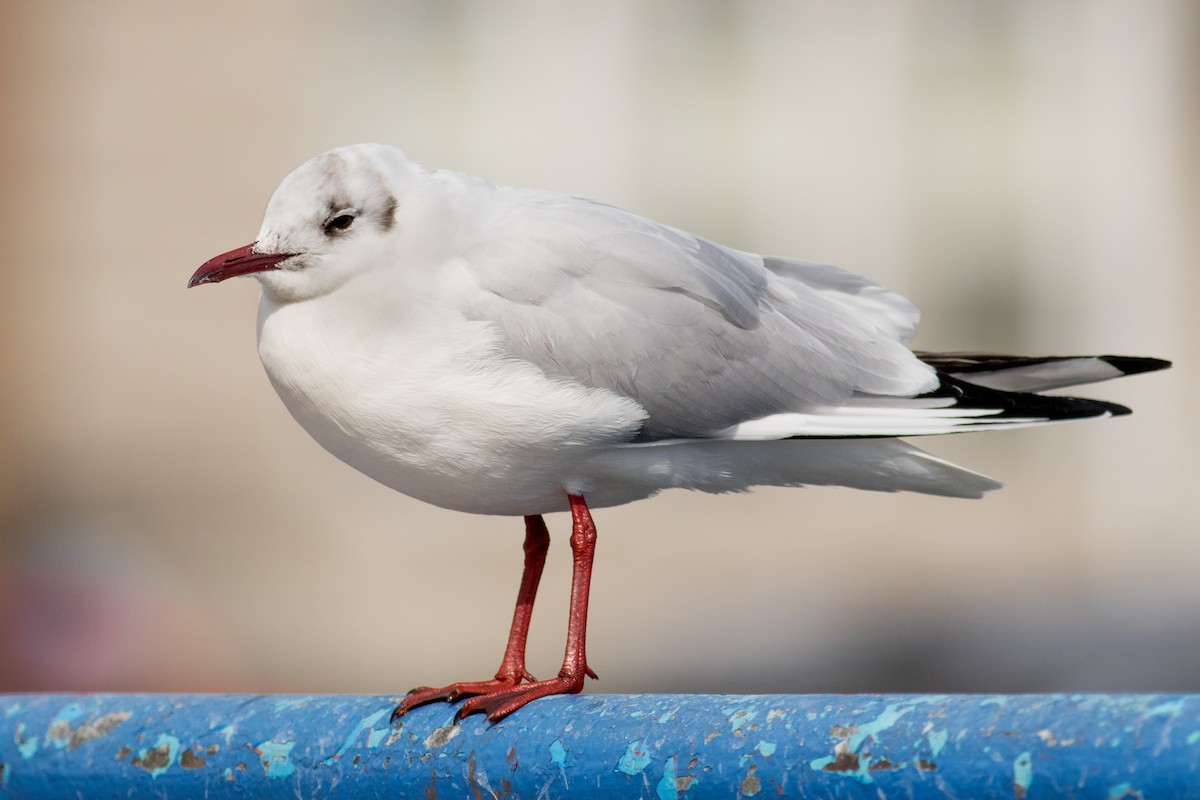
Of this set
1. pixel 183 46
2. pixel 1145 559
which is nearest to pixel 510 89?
pixel 183 46

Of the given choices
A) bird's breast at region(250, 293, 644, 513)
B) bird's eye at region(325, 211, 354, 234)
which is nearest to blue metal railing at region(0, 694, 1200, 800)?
bird's breast at region(250, 293, 644, 513)

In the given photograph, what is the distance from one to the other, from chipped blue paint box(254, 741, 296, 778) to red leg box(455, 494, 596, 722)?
224 millimetres

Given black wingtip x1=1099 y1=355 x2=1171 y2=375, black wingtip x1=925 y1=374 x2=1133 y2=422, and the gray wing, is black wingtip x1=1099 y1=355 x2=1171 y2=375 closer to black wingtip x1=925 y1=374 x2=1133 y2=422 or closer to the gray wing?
A: black wingtip x1=925 y1=374 x2=1133 y2=422

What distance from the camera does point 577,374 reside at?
94.8 inches

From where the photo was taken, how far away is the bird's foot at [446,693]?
2.11m

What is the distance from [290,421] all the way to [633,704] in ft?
23.9

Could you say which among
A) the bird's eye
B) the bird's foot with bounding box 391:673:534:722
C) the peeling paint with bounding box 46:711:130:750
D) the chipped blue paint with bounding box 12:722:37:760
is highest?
the bird's eye

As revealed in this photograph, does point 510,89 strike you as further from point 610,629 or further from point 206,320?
point 610,629

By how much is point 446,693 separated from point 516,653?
34cm

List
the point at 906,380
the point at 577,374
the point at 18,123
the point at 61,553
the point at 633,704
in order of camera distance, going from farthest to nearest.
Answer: the point at 18,123 < the point at 61,553 < the point at 906,380 < the point at 577,374 < the point at 633,704

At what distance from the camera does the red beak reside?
242 cm

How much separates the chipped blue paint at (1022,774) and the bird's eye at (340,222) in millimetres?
1378

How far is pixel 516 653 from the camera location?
8.34 feet

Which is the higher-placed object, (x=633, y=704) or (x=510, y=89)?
(x=510, y=89)
